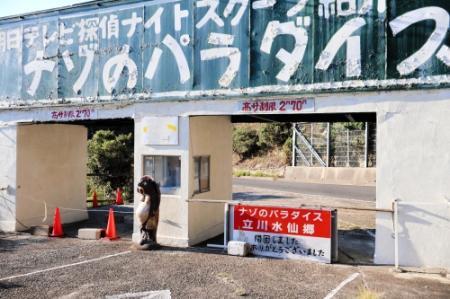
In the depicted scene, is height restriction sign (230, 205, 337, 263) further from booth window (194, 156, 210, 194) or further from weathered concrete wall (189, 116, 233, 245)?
booth window (194, 156, 210, 194)

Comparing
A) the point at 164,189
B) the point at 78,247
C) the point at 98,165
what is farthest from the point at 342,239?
the point at 98,165

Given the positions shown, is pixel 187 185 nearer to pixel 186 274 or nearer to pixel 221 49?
pixel 186 274

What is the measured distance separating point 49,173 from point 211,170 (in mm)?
6105

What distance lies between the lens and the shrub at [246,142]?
44.1 m

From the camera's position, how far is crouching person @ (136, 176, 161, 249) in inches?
420

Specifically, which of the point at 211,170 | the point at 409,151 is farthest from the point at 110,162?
the point at 409,151

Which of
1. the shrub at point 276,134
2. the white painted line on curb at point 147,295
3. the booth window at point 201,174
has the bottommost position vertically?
the white painted line on curb at point 147,295

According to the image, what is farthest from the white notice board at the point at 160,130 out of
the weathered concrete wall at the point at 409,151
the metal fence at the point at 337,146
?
the metal fence at the point at 337,146

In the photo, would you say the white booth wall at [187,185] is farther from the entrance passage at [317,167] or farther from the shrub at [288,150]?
the shrub at [288,150]

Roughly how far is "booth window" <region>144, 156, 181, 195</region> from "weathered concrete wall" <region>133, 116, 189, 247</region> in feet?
0.59

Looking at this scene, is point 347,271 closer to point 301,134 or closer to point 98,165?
point 98,165

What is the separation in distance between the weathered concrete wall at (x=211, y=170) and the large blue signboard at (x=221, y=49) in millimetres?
→ 1242

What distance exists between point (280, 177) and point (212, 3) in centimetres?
2519

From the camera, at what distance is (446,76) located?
8789 mm
